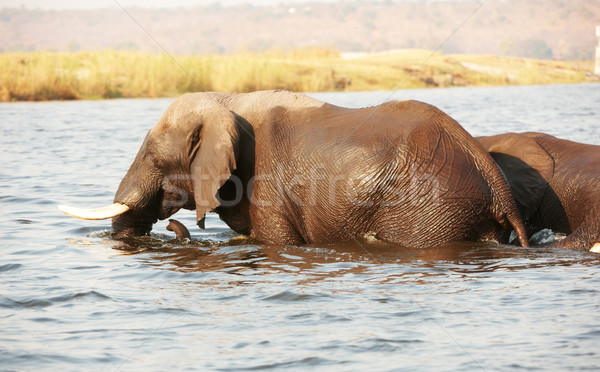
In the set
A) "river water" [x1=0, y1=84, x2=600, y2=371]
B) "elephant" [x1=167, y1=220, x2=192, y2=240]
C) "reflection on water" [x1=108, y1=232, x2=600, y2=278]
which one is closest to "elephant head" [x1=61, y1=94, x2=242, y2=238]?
"elephant" [x1=167, y1=220, x2=192, y2=240]

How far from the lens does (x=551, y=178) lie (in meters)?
7.58

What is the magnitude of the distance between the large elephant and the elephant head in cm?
1

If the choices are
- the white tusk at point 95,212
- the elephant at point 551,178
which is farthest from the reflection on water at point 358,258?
the elephant at point 551,178

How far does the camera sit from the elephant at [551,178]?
7.34 meters

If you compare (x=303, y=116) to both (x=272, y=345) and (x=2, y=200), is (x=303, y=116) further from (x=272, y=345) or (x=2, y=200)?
(x=2, y=200)

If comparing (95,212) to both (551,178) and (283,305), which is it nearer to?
(283,305)

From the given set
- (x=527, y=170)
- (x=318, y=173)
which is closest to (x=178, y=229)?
(x=318, y=173)

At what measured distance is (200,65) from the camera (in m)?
32.7

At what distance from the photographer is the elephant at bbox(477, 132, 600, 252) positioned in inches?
289

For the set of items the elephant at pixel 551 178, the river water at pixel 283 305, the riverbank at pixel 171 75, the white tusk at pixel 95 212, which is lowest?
the river water at pixel 283 305

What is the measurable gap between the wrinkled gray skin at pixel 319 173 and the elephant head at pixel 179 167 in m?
0.01

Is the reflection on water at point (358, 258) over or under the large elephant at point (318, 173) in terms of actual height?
under

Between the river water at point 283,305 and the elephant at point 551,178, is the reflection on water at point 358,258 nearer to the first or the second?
the river water at point 283,305

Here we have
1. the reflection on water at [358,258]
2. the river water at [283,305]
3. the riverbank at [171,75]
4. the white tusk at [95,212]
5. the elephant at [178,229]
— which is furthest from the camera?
the riverbank at [171,75]
